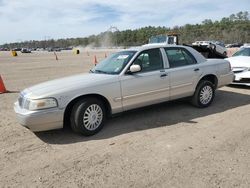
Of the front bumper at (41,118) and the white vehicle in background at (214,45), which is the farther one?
the white vehicle in background at (214,45)

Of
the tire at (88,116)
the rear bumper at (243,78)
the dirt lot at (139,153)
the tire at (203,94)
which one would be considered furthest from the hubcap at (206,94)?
the tire at (88,116)

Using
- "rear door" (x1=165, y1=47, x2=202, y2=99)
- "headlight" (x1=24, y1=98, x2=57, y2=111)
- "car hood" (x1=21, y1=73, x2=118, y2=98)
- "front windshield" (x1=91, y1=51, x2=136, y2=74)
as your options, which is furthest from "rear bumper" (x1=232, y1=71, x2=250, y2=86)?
"headlight" (x1=24, y1=98, x2=57, y2=111)

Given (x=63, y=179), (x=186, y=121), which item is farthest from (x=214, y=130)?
(x=63, y=179)

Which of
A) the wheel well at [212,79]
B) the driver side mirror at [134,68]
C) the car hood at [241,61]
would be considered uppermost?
the driver side mirror at [134,68]

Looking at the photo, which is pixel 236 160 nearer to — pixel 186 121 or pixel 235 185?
pixel 235 185

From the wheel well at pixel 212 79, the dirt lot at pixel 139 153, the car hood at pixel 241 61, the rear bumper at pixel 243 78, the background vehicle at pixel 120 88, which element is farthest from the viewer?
the car hood at pixel 241 61

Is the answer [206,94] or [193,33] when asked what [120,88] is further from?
[193,33]

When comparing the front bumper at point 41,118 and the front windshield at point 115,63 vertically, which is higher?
the front windshield at point 115,63

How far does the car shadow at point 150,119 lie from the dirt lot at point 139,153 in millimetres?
19

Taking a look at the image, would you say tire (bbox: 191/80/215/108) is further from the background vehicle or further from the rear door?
the rear door

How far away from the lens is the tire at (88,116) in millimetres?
5098

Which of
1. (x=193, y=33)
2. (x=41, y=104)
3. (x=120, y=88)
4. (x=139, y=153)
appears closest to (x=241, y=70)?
(x=120, y=88)

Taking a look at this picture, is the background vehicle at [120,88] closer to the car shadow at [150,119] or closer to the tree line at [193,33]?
the car shadow at [150,119]

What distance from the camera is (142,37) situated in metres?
130
